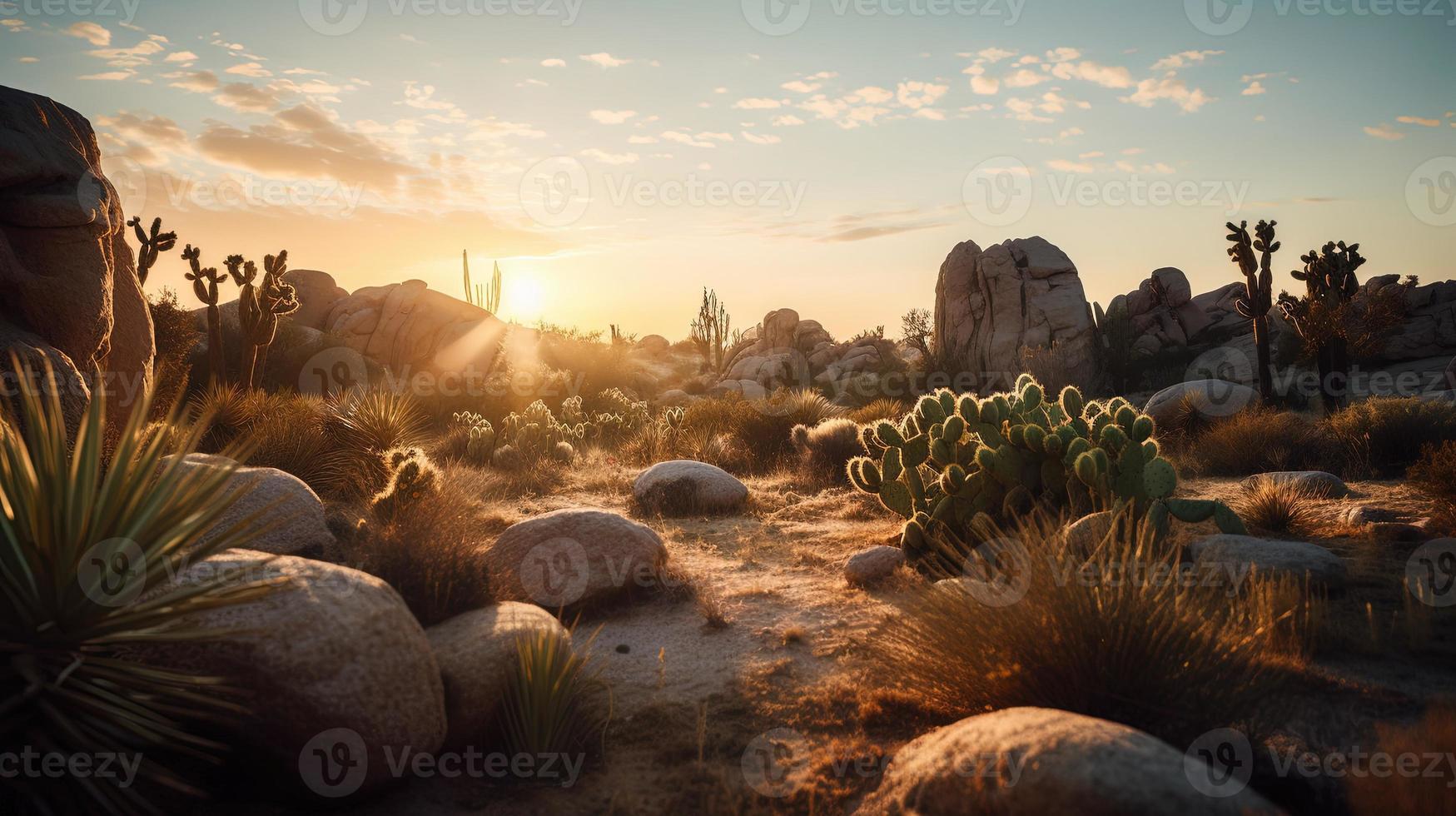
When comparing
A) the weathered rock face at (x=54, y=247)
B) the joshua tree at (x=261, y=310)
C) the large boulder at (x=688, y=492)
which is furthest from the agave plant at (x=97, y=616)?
the joshua tree at (x=261, y=310)

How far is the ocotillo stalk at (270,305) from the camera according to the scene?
50.0 ft

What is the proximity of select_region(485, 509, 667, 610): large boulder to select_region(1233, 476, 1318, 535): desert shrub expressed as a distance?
5983 mm

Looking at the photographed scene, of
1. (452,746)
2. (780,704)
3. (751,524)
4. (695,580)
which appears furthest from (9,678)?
(751,524)

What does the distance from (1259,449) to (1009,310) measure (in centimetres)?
→ 1777

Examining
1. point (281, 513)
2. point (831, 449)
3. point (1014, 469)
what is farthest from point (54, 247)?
point (1014, 469)

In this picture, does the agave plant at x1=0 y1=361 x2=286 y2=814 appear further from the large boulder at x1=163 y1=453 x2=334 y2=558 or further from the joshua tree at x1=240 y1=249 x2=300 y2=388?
the joshua tree at x1=240 y1=249 x2=300 y2=388

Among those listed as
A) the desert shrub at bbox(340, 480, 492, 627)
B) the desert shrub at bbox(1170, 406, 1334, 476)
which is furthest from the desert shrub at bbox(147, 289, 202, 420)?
the desert shrub at bbox(1170, 406, 1334, 476)

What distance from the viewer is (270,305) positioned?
1545cm

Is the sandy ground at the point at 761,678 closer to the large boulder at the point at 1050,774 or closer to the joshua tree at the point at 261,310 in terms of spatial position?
the large boulder at the point at 1050,774

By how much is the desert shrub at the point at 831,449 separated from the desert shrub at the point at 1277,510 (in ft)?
18.1

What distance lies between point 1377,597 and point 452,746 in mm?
6370

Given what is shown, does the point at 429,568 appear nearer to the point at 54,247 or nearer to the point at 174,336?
the point at 54,247

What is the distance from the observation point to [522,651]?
400 centimetres

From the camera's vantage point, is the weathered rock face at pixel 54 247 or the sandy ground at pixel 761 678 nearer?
the sandy ground at pixel 761 678
